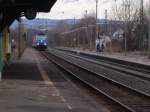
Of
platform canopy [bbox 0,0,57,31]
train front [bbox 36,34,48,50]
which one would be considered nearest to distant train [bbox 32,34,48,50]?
train front [bbox 36,34,48,50]

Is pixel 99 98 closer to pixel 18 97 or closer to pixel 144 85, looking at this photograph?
pixel 18 97

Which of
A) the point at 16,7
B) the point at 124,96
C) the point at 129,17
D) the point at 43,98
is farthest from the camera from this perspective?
the point at 129,17

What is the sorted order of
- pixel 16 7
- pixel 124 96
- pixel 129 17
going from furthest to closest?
pixel 129 17 → pixel 16 7 → pixel 124 96

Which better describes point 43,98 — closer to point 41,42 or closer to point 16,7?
point 16,7

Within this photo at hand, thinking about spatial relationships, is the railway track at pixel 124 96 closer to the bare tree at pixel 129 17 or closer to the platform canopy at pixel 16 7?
the platform canopy at pixel 16 7

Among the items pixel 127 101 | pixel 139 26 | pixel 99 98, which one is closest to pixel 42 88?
pixel 99 98

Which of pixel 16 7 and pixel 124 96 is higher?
pixel 16 7

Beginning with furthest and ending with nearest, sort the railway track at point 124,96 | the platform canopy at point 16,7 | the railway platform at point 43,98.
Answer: the platform canopy at point 16,7 < the railway track at point 124,96 < the railway platform at point 43,98

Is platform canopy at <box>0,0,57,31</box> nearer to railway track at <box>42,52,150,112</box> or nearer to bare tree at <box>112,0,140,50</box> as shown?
railway track at <box>42,52,150,112</box>

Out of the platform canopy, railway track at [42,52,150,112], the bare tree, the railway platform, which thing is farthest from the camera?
the bare tree

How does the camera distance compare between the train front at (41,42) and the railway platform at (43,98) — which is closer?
the railway platform at (43,98)

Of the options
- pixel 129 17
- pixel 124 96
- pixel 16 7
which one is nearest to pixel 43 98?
pixel 124 96

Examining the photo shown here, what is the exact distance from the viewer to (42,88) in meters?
23.4

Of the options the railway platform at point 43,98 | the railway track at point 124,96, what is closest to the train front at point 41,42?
the railway track at point 124,96
